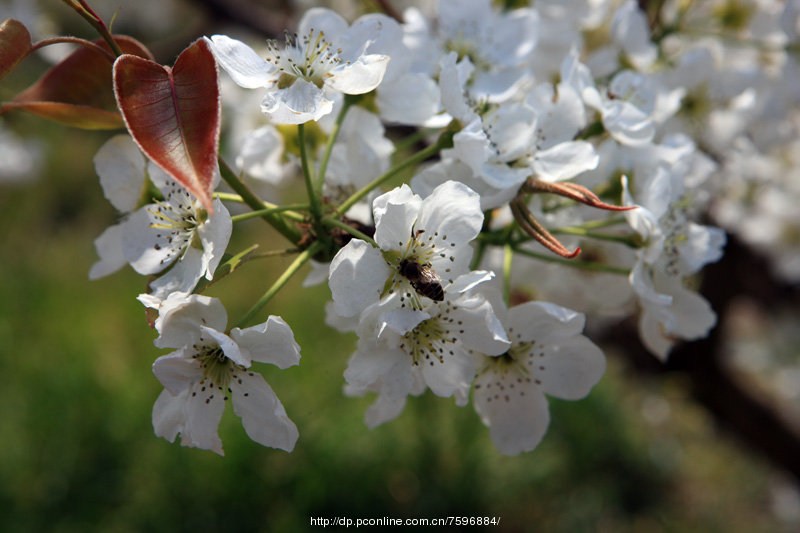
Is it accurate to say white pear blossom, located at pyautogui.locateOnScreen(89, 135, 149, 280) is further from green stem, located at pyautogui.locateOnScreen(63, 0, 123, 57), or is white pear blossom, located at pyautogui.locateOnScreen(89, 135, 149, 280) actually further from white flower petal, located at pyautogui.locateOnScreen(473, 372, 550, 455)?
white flower petal, located at pyautogui.locateOnScreen(473, 372, 550, 455)

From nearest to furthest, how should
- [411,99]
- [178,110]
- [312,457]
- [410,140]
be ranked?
1. [178,110]
2. [411,99]
3. [410,140]
4. [312,457]

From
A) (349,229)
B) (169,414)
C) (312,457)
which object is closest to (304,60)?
(349,229)

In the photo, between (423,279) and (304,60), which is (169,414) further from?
(304,60)

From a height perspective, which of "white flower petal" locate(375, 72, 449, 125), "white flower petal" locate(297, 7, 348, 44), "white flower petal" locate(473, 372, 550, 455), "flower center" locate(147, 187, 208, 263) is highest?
"white flower petal" locate(297, 7, 348, 44)

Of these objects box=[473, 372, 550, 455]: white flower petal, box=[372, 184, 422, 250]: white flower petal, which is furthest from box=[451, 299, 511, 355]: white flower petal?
box=[473, 372, 550, 455]: white flower petal

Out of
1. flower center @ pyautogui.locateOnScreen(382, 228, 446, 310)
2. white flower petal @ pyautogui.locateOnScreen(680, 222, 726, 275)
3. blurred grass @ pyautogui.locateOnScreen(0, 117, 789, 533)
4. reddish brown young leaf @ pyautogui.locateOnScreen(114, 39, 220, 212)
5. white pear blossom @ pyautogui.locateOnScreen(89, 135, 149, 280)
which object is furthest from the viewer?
blurred grass @ pyautogui.locateOnScreen(0, 117, 789, 533)

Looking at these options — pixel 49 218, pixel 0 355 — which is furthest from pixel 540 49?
pixel 49 218
